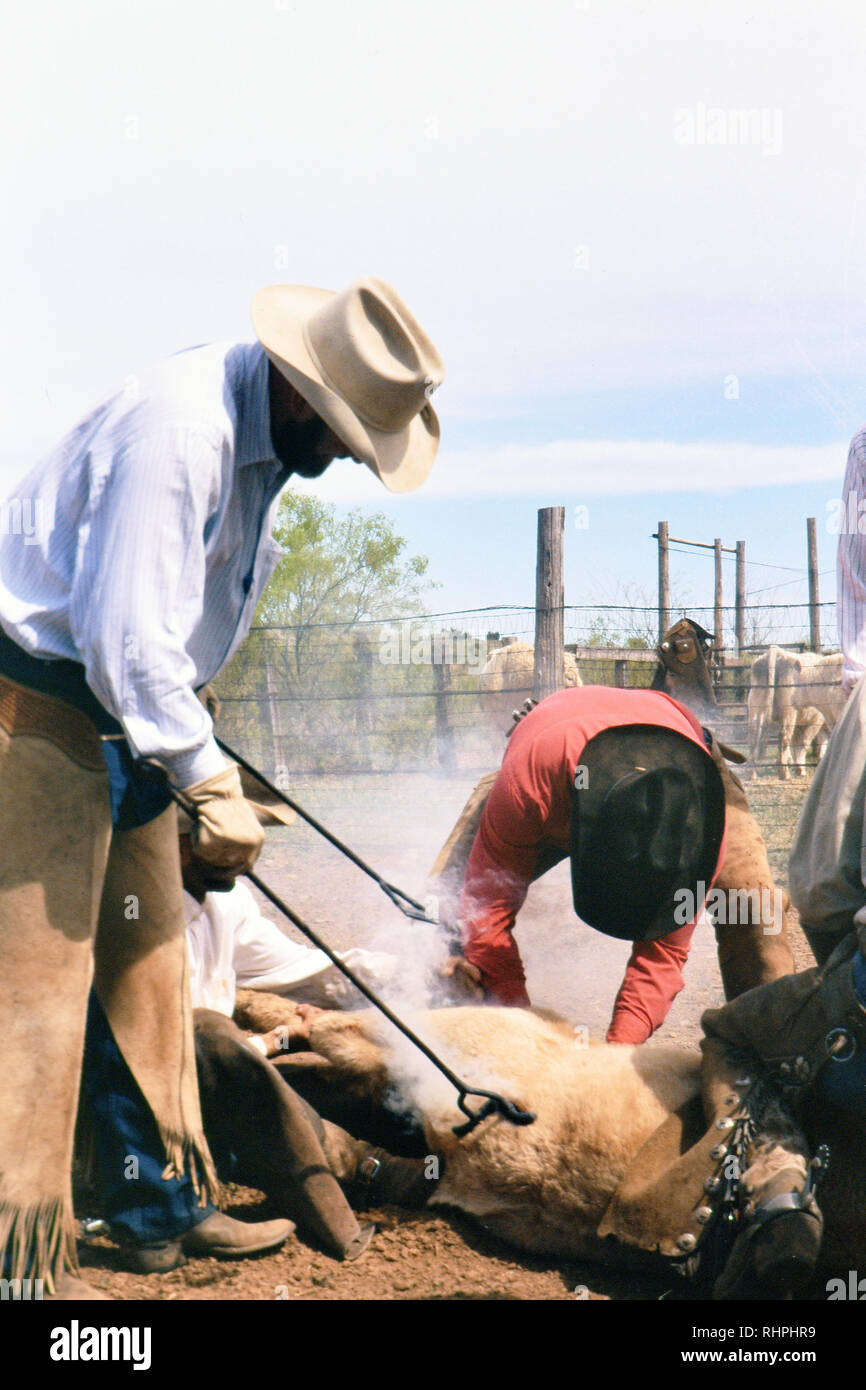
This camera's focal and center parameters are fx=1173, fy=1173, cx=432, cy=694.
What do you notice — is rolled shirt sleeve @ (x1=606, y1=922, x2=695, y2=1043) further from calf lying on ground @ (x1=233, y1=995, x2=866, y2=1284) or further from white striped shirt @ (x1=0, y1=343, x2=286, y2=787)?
white striped shirt @ (x1=0, y1=343, x2=286, y2=787)

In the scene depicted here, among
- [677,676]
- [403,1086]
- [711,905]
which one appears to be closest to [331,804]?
[677,676]

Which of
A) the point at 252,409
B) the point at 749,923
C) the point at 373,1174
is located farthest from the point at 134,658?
the point at 749,923

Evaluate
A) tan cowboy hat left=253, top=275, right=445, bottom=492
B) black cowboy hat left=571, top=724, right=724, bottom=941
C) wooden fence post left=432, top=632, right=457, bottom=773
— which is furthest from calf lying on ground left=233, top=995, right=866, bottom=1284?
wooden fence post left=432, top=632, right=457, bottom=773

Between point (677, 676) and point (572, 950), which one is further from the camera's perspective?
point (677, 676)

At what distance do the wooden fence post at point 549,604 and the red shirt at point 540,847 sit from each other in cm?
571

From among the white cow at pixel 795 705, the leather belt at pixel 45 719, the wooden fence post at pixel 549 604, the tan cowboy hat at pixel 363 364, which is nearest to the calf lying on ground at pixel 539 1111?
the leather belt at pixel 45 719

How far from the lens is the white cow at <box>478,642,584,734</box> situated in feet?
40.5

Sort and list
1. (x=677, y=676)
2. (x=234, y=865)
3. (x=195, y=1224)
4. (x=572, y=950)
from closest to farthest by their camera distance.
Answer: (x=234, y=865), (x=195, y=1224), (x=572, y=950), (x=677, y=676)

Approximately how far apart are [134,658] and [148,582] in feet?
0.46

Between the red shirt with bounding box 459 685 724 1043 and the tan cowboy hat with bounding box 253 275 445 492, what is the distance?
4.32ft

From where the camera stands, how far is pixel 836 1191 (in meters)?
2.50

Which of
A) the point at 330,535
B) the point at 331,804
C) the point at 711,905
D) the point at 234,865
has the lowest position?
the point at 331,804

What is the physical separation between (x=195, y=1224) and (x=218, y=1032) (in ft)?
1.41
